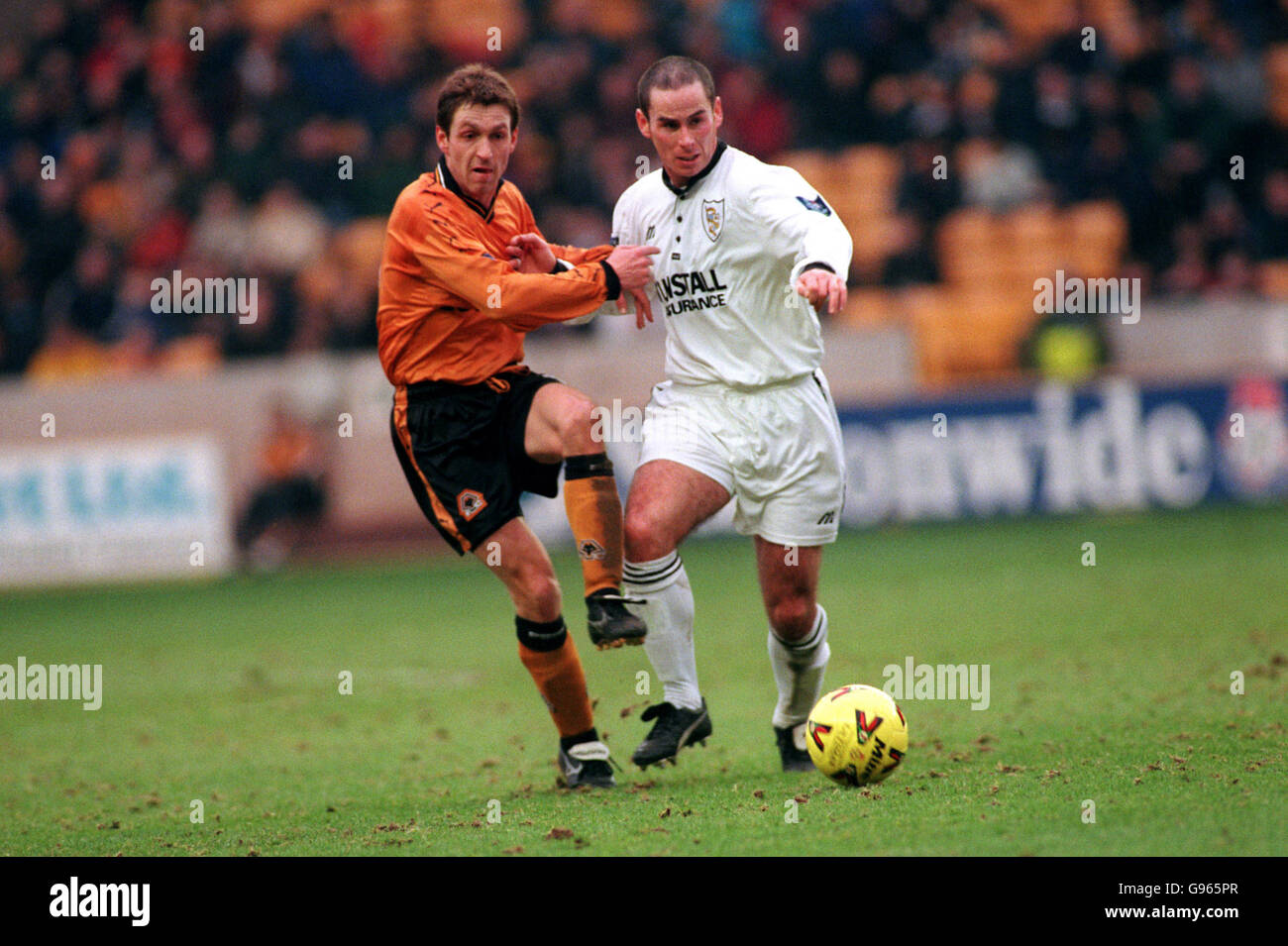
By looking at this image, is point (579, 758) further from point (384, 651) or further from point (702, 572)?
point (702, 572)

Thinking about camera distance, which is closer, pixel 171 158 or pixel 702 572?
pixel 702 572

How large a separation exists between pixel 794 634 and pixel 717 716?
1631 millimetres

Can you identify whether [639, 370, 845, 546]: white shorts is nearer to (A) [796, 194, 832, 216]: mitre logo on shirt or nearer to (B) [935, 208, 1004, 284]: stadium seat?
(A) [796, 194, 832, 216]: mitre logo on shirt

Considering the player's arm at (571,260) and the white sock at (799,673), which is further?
the white sock at (799,673)

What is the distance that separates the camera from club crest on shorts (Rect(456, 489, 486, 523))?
571cm

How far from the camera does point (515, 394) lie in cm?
587

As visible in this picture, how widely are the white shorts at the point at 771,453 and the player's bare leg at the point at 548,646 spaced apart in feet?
1.96

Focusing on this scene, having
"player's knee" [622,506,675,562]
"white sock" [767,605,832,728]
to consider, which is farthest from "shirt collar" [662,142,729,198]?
"white sock" [767,605,832,728]

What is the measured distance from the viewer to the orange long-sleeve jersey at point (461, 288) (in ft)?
18.3

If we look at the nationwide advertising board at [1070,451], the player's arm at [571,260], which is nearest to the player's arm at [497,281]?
the player's arm at [571,260]

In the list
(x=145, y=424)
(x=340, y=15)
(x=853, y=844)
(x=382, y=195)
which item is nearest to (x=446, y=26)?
(x=340, y=15)

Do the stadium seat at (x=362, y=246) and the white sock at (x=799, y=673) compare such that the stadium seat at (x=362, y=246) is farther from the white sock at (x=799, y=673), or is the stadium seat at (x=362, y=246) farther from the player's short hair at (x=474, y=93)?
the white sock at (x=799, y=673)

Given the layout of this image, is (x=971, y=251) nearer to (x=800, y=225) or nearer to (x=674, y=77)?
(x=800, y=225)
